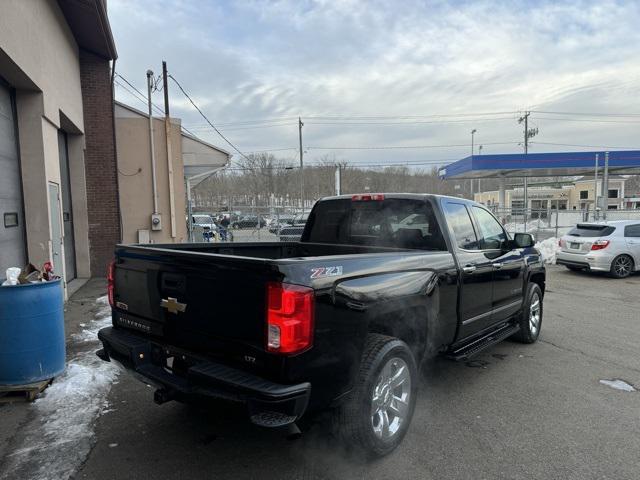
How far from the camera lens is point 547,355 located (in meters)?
5.54

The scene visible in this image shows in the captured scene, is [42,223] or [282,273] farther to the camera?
[42,223]

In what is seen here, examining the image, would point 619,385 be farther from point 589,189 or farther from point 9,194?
point 589,189

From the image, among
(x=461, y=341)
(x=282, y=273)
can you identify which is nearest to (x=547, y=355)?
(x=461, y=341)

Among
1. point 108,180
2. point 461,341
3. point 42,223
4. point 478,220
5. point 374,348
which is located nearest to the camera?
point 374,348

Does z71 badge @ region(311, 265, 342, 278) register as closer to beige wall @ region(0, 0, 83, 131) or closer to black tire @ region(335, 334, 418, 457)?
black tire @ region(335, 334, 418, 457)

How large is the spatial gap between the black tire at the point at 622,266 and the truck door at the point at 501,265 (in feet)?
26.2

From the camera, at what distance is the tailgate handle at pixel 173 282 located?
3.11 meters

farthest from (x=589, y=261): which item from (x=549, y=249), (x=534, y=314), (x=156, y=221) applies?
(x=156, y=221)

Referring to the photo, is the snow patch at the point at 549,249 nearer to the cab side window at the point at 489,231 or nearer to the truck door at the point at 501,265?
the truck door at the point at 501,265

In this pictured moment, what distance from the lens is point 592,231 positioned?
12.4 metres

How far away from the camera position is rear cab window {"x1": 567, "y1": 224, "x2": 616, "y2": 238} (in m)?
12.0

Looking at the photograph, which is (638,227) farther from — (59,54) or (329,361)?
(59,54)

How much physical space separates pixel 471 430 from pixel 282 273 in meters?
2.18

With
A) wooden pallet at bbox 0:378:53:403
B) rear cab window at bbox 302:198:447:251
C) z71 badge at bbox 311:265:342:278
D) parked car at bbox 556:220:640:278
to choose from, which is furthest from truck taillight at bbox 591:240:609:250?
wooden pallet at bbox 0:378:53:403
